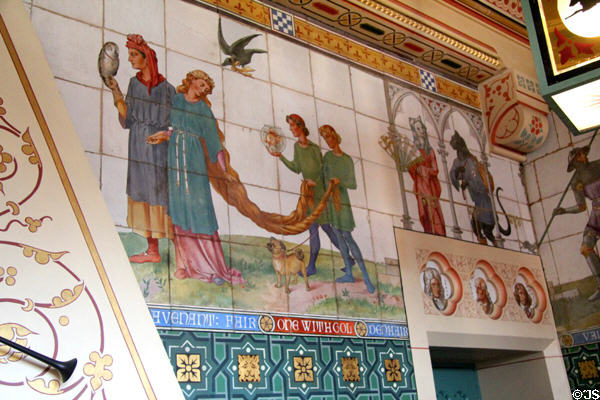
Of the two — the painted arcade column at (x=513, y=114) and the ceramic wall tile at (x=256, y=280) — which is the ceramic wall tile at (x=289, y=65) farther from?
the painted arcade column at (x=513, y=114)

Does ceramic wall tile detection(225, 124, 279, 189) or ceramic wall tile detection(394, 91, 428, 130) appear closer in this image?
ceramic wall tile detection(225, 124, 279, 189)

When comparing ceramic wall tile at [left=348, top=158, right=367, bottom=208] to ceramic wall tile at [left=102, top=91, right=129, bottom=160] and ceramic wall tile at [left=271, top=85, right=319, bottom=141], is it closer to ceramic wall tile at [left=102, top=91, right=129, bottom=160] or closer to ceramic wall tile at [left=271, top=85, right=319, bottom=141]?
ceramic wall tile at [left=271, top=85, right=319, bottom=141]

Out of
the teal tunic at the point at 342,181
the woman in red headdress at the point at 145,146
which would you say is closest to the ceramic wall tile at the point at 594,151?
the teal tunic at the point at 342,181

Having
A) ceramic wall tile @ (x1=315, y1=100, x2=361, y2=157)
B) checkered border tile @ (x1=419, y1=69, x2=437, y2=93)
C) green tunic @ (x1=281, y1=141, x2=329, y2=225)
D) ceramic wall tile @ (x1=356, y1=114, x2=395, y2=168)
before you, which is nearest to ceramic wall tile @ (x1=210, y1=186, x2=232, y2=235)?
green tunic @ (x1=281, y1=141, x2=329, y2=225)

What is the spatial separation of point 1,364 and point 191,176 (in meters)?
2.26

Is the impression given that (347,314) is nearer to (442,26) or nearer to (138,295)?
(138,295)

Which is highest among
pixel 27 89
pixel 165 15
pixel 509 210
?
pixel 165 15

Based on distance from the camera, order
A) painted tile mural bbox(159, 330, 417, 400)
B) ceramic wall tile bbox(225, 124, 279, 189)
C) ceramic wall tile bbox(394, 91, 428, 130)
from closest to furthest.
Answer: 1. painted tile mural bbox(159, 330, 417, 400)
2. ceramic wall tile bbox(225, 124, 279, 189)
3. ceramic wall tile bbox(394, 91, 428, 130)

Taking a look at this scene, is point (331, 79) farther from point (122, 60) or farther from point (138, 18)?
point (122, 60)

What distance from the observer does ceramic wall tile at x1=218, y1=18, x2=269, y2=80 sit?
575cm

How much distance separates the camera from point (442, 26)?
7270 millimetres

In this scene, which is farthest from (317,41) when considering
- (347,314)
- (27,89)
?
(27,89)

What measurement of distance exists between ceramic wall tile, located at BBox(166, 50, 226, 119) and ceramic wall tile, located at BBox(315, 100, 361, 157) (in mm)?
1054

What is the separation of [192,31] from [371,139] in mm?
2000
